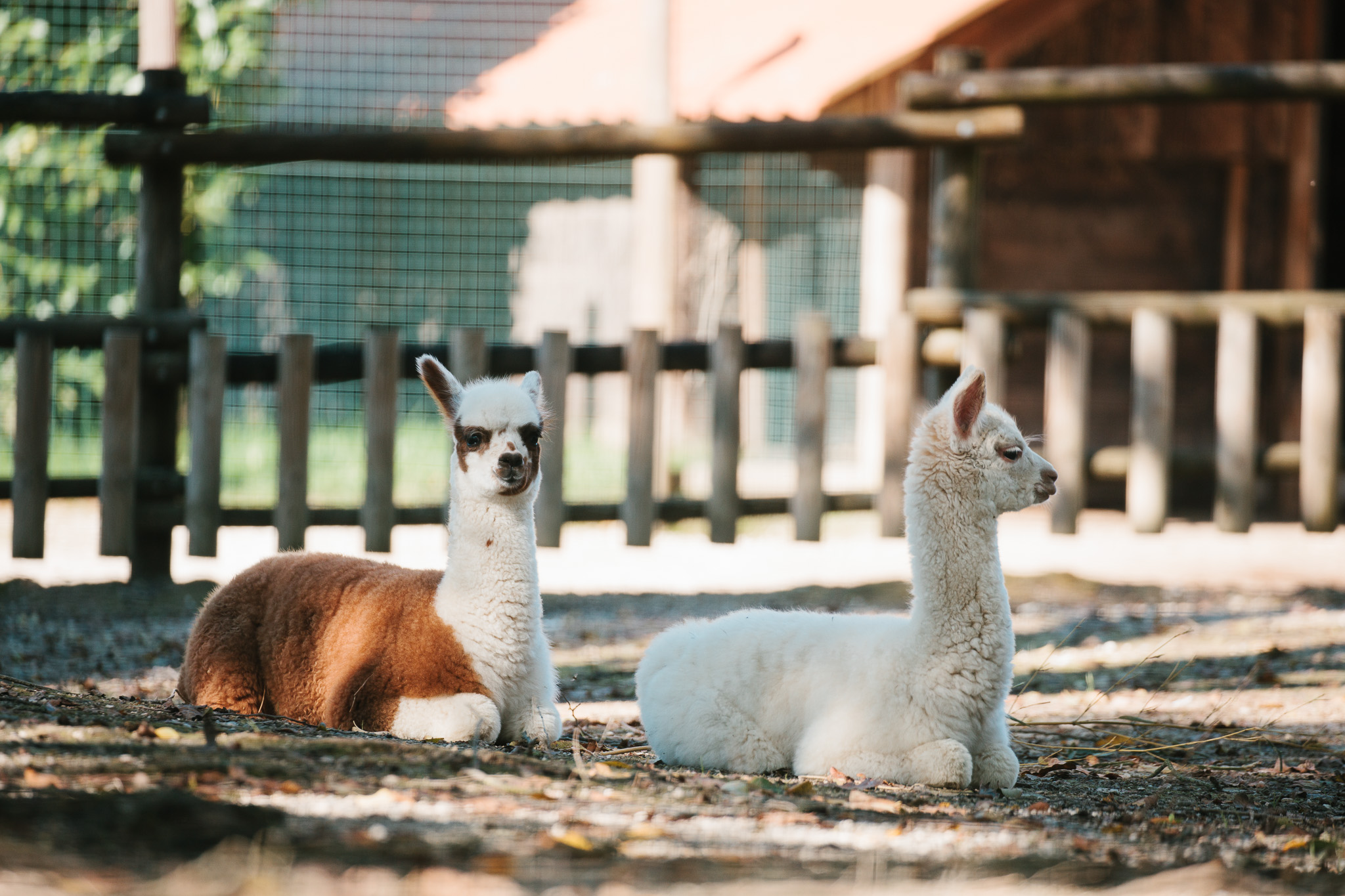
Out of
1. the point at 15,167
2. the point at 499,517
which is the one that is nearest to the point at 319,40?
the point at 15,167

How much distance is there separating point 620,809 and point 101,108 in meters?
5.43

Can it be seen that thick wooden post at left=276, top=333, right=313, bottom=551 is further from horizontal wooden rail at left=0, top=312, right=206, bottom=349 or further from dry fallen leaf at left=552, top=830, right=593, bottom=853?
dry fallen leaf at left=552, top=830, right=593, bottom=853

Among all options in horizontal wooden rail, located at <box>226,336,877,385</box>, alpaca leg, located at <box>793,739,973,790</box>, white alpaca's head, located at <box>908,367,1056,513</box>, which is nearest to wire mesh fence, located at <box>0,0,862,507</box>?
horizontal wooden rail, located at <box>226,336,877,385</box>

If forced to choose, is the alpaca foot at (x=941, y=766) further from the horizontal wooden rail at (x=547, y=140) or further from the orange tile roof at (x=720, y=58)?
the orange tile roof at (x=720, y=58)

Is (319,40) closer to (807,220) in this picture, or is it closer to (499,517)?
(807,220)

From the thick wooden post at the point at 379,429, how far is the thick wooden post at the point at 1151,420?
3672mm

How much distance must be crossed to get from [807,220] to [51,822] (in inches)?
399

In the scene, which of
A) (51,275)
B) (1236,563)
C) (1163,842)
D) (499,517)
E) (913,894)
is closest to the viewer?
(913,894)

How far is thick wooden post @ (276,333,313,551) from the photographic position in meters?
6.71

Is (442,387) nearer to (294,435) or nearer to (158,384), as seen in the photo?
(294,435)

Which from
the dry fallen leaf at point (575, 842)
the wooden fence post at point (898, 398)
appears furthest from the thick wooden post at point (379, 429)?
the dry fallen leaf at point (575, 842)

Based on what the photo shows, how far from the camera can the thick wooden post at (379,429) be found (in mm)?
6723

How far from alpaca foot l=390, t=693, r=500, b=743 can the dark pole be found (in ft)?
11.8

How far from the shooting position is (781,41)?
478 inches
